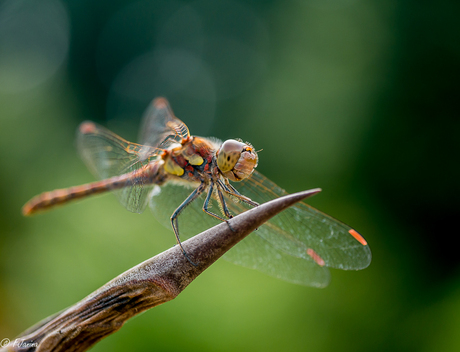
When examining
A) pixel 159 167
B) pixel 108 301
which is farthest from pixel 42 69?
→ pixel 108 301

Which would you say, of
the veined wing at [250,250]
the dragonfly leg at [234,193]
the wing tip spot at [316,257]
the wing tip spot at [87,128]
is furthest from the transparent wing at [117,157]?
the wing tip spot at [316,257]

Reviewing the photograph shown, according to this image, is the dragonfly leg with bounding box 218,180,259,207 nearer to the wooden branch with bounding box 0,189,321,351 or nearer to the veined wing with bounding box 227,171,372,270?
the veined wing with bounding box 227,171,372,270

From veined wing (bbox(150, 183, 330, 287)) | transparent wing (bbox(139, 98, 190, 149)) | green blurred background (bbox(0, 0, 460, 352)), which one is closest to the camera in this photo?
veined wing (bbox(150, 183, 330, 287))

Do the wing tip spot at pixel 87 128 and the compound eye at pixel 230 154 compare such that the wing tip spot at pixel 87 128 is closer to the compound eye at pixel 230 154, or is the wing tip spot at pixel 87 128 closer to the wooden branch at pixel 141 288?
the compound eye at pixel 230 154

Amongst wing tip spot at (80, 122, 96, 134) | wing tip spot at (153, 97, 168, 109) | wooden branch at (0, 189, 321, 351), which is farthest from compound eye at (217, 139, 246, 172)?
wing tip spot at (80, 122, 96, 134)

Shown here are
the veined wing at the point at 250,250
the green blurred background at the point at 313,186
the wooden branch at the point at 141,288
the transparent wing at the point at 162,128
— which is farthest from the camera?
the green blurred background at the point at 313,186

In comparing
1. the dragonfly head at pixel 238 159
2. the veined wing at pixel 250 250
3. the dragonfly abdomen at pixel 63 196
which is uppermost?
the dragonfly head at pixel 238 159

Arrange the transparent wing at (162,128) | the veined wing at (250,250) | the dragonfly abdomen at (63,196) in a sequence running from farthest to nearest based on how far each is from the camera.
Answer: the dragonfly abdomen at (63,196)
the transparent wing at (162,128)
the veined wing at (250,250)

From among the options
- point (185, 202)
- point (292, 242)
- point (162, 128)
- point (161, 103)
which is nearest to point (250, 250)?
point (292, 242)
